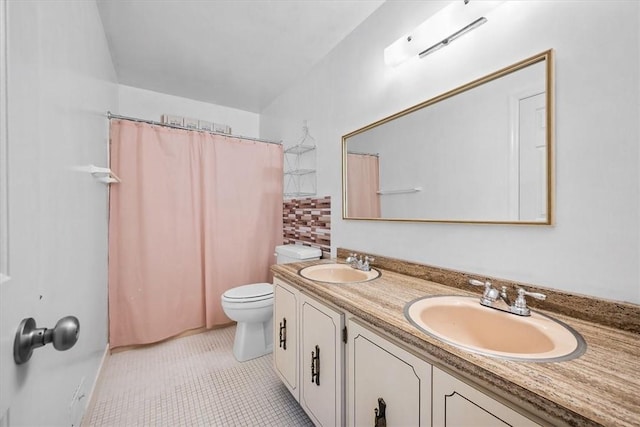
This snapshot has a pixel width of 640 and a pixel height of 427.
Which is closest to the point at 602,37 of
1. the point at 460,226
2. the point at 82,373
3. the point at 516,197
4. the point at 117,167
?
the point at 516,197

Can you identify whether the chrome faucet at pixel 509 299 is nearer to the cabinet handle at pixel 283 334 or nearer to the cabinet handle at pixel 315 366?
the cabinet handle at pixel 315 366

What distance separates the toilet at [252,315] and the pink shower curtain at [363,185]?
1.79 ft

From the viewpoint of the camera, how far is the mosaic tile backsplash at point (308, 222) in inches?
80.5

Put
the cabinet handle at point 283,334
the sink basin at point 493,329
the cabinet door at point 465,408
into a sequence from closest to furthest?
the cabinet door at point 465,408
the sink basin at point 493,329
the cabinet handle at point 283,334

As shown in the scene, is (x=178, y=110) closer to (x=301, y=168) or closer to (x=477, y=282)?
(x=301, y=168)

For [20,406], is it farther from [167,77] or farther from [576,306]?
[167,77]

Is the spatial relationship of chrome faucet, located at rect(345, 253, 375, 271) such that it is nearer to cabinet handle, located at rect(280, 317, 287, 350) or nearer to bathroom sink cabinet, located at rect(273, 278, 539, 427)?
bathroom sink cabinet, located at rect(273, 278, 539, 427)

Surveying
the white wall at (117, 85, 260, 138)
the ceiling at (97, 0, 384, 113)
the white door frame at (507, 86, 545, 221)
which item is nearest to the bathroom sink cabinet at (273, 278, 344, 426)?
the white door frame at (507, 86, 545, 221)

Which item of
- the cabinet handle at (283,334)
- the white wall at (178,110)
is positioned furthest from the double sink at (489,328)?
the white wall at (178,110)

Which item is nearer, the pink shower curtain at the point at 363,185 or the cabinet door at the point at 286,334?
the cabinet door at the point at 286,334

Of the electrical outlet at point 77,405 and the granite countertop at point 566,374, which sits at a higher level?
the granite countertop at point 566,374

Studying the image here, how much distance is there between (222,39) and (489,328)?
7.50 ft

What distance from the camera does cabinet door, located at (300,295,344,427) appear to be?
1049mm

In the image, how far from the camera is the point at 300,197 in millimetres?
2395
